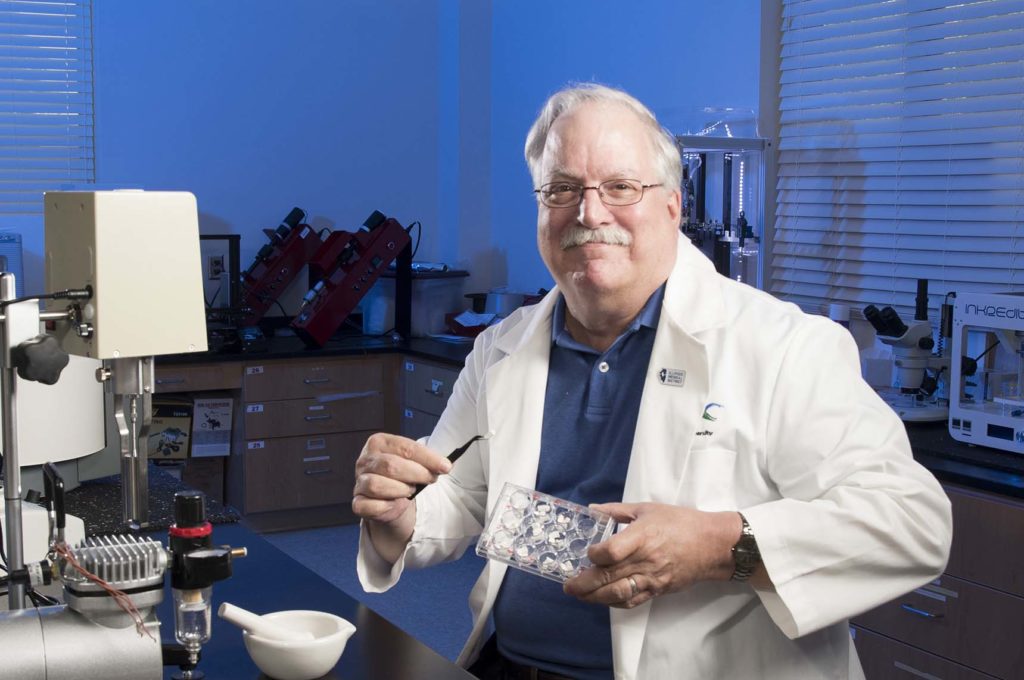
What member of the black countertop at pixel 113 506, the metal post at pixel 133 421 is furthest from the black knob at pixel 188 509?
the black countertop at pixel 113 506

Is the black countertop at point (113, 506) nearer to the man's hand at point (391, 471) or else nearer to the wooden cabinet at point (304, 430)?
the man's hand at point (391, 471)

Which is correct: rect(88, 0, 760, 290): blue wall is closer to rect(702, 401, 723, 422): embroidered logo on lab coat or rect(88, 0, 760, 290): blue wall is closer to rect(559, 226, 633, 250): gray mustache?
rect(559, 226, 633, 250): gray mustache

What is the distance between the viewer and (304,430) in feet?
16.1

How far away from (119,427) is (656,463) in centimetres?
82

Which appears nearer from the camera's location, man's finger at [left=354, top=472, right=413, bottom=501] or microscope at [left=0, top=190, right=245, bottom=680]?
microscope at [left=0, top=190, right=245, bottom=680]

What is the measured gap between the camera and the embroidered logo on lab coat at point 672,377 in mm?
1817

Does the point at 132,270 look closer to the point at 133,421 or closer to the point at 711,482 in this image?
the point at 133,421

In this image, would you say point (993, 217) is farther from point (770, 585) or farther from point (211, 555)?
point (211, 555)

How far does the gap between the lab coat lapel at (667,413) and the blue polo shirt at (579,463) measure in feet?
0.15

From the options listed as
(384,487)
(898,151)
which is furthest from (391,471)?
(898,151)

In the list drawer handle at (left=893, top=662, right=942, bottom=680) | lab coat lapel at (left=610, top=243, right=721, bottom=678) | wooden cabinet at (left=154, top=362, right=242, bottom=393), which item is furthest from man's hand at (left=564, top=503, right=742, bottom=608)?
wooden cabinet at (left=154, top=362, right=242, bottom=393)

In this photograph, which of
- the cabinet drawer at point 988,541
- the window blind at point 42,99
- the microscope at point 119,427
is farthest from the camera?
the window blind at point 42,99

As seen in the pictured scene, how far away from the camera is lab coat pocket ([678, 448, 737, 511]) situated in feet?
5.71

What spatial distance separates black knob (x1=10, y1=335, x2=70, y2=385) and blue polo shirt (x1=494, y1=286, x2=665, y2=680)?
86cm
